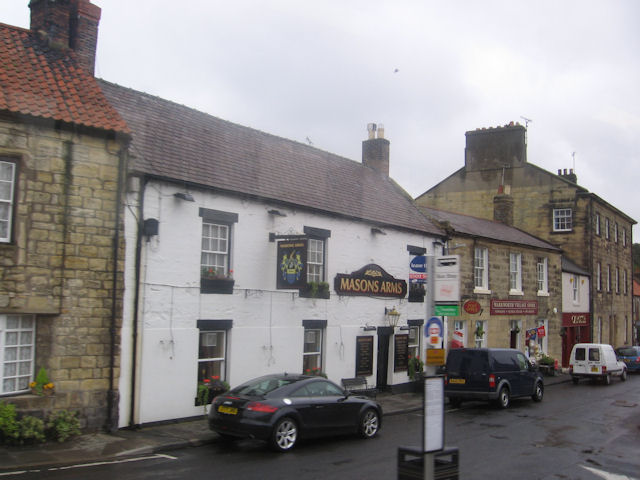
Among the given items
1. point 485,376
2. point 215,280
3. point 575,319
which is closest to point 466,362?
point 485,376

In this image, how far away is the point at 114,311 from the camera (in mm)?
13750

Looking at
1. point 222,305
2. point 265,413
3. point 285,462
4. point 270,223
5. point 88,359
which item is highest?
point 270,223

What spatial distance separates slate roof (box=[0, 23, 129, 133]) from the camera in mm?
13172

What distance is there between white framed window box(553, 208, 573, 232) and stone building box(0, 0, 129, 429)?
101 feet

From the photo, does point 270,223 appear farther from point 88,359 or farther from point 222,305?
point 88,359

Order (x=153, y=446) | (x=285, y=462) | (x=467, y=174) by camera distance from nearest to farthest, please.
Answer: (x=285, y=462) < (x=153, y=446) < (x=467, y=174)

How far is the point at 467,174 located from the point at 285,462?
31604mm

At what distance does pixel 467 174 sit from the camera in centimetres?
4016

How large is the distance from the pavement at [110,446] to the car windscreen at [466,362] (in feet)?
28.4

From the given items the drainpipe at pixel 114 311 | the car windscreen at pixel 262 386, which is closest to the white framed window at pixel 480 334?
the car windscreen at pixel 262 386

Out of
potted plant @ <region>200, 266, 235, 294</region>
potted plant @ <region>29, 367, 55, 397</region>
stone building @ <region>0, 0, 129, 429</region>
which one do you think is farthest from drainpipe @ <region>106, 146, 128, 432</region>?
potted plant @ <region>200, 266, 235, 294</region>

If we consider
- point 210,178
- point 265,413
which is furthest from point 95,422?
point 210,178

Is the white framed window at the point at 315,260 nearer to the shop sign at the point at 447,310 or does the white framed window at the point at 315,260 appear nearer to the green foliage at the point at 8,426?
the shop sign at the point at 447,310

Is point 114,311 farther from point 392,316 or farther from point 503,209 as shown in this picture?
point 503,209
